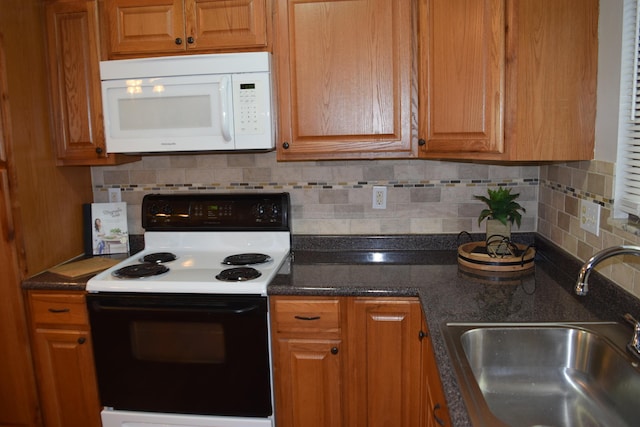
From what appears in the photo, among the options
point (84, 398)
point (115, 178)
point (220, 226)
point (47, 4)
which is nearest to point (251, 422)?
point (84, 398)

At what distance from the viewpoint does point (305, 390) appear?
2.07 metres

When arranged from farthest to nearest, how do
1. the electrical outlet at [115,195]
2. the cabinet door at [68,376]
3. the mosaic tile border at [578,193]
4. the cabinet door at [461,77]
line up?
the electrical outlet at [115,195] < the cabinet door at [68,376] < the cabinet door at [461,77] < the mosaic tile border at [578,193]

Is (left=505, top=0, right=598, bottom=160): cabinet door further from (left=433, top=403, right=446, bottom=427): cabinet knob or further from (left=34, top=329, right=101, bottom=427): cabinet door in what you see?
(left=34, top=329, right=101, bottom=427): cabinet door

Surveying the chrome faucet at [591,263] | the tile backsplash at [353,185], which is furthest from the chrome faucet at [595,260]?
the tile backsplash at [353,185]

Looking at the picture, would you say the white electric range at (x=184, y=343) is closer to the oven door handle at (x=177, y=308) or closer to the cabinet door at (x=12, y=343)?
the oven door handle at (x=177, y=308)

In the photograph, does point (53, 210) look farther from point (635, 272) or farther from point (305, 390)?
point (635, 272)

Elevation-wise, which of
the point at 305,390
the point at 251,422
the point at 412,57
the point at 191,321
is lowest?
the point at 251,422

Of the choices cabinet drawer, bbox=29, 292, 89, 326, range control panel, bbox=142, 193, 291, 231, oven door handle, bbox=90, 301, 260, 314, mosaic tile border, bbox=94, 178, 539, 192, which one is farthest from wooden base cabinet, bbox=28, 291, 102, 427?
mosaic tile border, bbox=94, 178, 539, 192

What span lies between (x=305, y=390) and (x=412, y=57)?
1.41m

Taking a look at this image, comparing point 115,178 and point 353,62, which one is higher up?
point 353,62

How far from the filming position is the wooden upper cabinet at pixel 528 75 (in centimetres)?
170

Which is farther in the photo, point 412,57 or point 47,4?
point 47,4

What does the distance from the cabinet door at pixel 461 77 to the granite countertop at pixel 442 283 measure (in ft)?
1.65

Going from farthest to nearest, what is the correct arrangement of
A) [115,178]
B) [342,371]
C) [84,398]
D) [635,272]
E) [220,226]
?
[115,178], [220,226], [84,398], [342,371], [635,272]
